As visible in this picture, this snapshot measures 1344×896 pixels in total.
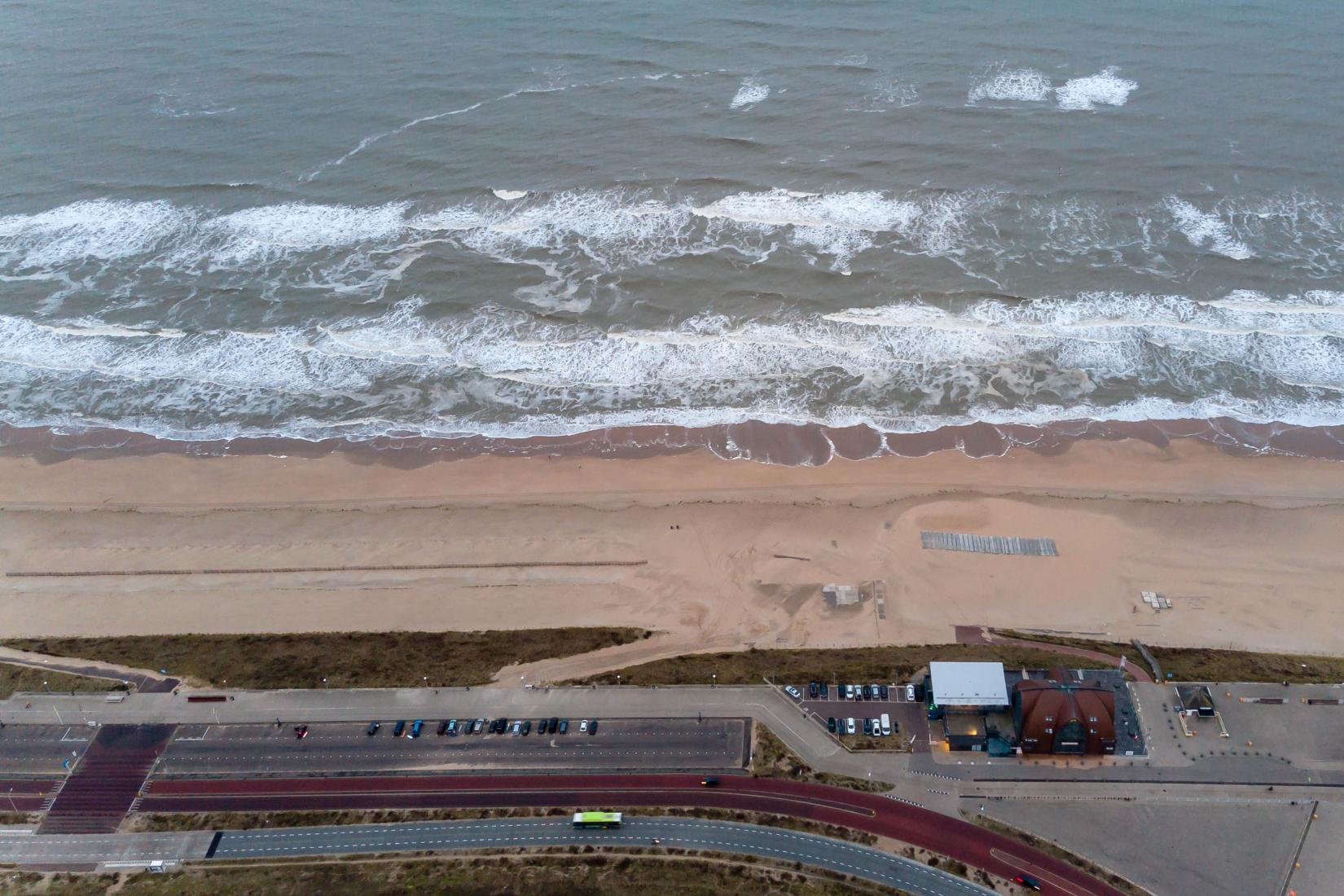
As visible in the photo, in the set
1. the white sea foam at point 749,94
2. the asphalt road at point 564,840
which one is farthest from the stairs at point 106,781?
the white sea foam at point 749,94

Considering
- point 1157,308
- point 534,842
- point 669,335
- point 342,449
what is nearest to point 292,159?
point 342,449

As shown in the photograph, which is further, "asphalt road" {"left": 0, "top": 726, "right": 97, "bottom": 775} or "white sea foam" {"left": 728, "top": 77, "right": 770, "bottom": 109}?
"white sea foam" {"left": 728, "top": 77, "right": 770, "bottom": 109}

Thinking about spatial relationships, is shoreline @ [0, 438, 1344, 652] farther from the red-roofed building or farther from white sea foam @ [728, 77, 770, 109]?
white sea foam @ [728, 77, 770, 109]

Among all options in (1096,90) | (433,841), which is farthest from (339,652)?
(1096,90)

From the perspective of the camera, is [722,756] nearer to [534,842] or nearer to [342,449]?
[534,842]

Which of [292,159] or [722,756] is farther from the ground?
[292,159]

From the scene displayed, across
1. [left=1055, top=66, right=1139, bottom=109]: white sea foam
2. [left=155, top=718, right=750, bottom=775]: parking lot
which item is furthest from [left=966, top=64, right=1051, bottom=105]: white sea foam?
[left=155, top=718, right=750, bottom=775]: parking lot
